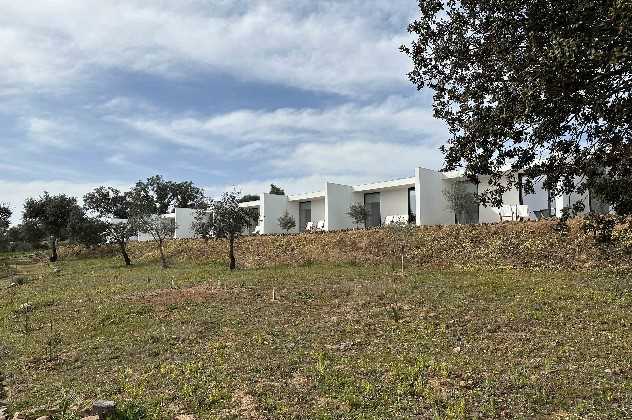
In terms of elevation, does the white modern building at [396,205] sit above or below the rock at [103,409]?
above

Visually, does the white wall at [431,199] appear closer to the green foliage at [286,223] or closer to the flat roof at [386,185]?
the flat roof at [386,185]

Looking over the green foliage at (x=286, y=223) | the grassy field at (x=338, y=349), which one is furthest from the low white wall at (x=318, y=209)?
the grassy field at (x=338, y=349)

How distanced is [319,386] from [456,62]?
5181 millimetres

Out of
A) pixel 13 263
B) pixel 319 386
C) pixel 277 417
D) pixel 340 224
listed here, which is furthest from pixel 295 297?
pixel 13 263

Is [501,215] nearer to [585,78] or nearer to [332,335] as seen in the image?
[332,335]

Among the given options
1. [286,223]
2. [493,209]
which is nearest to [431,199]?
[493,209]

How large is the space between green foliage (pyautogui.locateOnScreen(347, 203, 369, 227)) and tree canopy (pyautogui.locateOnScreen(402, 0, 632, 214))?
27289 millimetres

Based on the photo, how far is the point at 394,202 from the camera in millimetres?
36875

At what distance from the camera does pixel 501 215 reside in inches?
1121

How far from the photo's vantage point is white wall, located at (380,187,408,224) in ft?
119

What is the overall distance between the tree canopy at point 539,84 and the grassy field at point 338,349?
9.52ft

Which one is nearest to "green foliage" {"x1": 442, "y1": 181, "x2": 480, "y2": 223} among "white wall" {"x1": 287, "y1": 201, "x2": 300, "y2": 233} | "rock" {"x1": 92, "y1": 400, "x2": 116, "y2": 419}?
"white wall" {"x1": 287, "y1": 201, "x2": 300, "y2": 233}

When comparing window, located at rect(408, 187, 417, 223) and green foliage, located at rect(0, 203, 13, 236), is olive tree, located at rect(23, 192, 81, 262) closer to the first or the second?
green foliage, located at rect(0, 203, 13, 236)

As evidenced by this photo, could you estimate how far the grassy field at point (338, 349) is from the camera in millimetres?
7242
